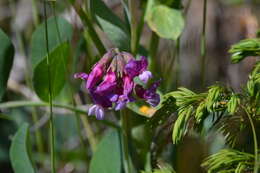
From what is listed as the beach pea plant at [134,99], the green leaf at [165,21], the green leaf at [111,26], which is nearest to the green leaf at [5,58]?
the beach pea plant at [134,99]

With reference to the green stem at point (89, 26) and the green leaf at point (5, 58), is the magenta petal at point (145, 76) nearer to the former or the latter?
the green stem at point (89, 26)

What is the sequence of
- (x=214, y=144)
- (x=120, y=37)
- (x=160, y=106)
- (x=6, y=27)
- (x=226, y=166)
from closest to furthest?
1. (x=226, y=166)
2. (x=160, y=106)
3. (x=120, y=37)
4. (x=214, y=144)
5. (x=6, y=27)

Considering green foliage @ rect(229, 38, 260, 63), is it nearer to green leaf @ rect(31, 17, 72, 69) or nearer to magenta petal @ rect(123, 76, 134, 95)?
magenta petal @ rect(123, 76, 134, 95)

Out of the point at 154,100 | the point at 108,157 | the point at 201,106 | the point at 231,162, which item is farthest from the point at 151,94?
the point at 108,157

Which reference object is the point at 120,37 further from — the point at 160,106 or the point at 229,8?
the point at 229,8

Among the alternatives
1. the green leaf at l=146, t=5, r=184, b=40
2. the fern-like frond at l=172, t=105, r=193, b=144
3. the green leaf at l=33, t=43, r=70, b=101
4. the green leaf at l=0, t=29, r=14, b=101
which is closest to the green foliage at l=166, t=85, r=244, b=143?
the fern-like frond at l=172, t=105, r=193, b=144

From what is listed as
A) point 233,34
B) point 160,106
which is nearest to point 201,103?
point 160,106
